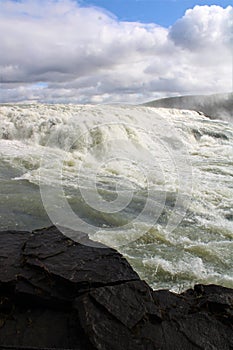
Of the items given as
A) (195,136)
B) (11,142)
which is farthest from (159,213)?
(195,136)

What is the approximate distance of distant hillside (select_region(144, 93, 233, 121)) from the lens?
46656mm

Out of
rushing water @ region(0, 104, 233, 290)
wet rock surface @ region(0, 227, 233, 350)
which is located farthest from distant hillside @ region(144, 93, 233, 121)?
wet rock surface @ region(0, 227, 233, 350)

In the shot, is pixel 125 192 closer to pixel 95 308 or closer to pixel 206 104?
pixel 95 308

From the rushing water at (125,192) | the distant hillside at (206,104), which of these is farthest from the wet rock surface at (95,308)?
the distant hillside at (206,104)

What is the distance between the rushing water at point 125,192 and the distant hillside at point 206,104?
27718mm

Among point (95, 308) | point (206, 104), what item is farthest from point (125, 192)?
point (206, 104)

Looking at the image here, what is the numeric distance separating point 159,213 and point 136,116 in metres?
16.5

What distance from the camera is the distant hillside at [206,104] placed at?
153ft

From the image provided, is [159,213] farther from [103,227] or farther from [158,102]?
[158,102]

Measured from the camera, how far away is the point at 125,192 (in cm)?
1020

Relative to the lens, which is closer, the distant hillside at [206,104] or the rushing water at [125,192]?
the rushing water at [125,192]

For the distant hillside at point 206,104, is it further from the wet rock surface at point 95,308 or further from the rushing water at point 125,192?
the wet rock surface at point 95,308

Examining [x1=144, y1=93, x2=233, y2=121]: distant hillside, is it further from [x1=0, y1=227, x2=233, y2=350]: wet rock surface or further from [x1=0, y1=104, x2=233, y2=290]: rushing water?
[x1=0, y1=227, x2=233, y2=350]: wet rock surface

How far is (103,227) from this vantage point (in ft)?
23.8
